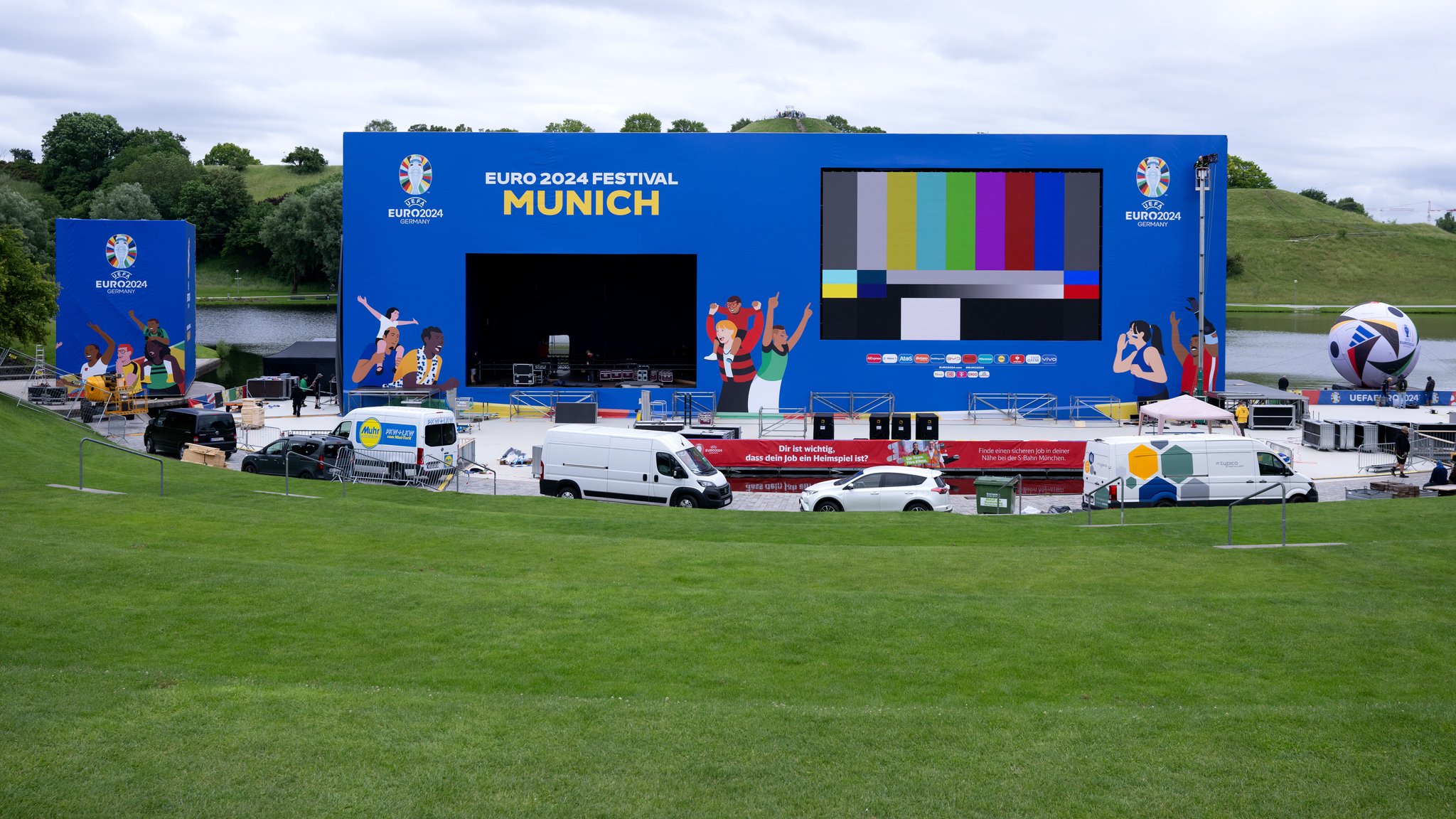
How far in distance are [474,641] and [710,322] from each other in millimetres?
34411

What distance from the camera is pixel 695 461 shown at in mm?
26203

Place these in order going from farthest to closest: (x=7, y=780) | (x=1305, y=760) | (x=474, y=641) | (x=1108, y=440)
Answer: (x=1108, y=440)
(x=474, y=641)
(x=1305, y=760)
(x=7, y=780)

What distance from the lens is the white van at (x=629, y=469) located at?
25.8m

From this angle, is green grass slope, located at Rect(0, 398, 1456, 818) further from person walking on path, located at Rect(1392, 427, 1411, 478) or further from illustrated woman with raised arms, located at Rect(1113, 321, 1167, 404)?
illustrated woman with raised arms, located at Rect(1113, 321, 1167, 404)

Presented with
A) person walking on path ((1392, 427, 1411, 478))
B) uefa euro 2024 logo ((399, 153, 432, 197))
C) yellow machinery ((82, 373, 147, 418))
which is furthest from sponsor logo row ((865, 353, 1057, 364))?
yellow machinery ((82, 373, 147, 418))

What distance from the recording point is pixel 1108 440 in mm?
25797

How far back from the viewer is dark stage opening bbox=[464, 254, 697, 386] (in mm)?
53406

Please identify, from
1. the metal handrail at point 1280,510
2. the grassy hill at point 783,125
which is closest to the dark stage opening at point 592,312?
the metal handrail at point 1280,510

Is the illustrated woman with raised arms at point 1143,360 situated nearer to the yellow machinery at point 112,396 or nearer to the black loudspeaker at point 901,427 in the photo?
the black loudspeaker at point 901,427

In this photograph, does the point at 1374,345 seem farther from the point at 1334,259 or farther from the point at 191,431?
the point at 1334,259

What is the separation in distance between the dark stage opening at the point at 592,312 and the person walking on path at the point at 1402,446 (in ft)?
91.8

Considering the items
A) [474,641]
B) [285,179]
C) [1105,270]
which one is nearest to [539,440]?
[1105,270]

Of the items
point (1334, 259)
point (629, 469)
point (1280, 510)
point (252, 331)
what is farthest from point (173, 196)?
point (1334, 259)

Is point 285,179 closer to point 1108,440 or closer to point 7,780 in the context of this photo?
point 1108,440
